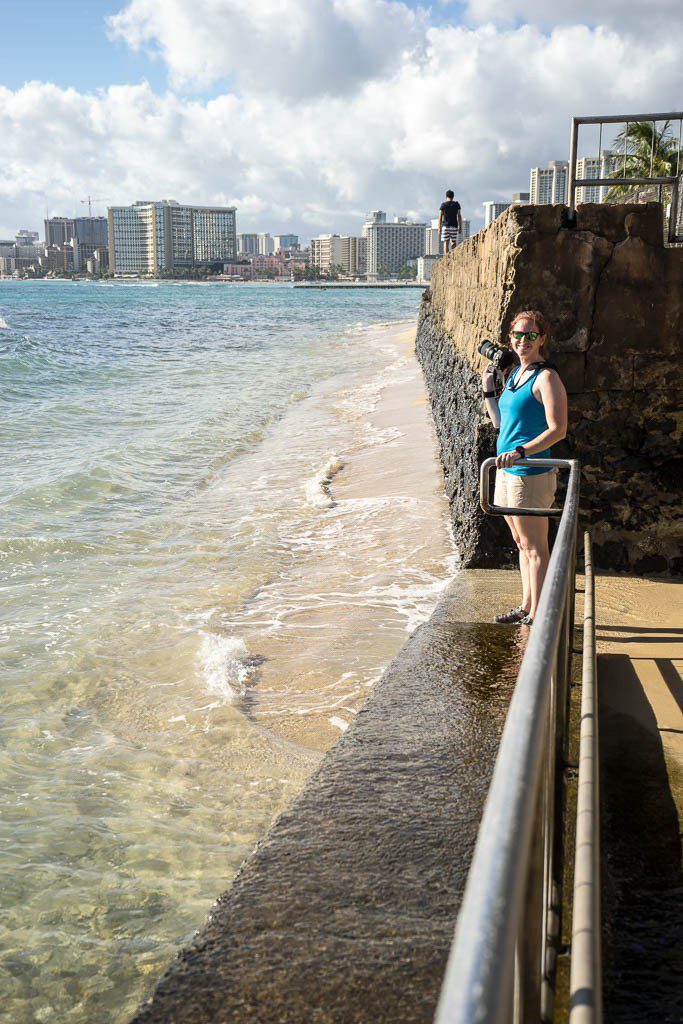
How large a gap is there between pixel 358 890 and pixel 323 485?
7818 millimetres

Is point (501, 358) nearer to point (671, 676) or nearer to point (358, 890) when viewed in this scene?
point (671, 676)

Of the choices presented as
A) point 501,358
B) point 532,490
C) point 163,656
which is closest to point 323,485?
point 163,656

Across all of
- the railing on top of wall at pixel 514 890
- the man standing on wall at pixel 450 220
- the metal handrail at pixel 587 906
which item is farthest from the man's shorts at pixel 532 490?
the man standing on wall at pixel 450 220

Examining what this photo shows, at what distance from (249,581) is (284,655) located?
5.25 feet

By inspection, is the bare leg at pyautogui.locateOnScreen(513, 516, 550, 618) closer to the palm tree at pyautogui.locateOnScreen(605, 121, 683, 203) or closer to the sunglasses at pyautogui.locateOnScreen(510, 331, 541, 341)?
the sunglasses at pyautogui.locateOnScreen(510, 331, 541, 341)

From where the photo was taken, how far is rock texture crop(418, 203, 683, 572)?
5500 mm

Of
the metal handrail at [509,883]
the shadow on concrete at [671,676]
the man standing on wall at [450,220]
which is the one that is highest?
the man standing on wall at [450,220]

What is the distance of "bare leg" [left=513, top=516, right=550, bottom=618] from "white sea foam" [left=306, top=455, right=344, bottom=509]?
447 cm

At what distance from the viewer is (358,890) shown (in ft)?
7.25

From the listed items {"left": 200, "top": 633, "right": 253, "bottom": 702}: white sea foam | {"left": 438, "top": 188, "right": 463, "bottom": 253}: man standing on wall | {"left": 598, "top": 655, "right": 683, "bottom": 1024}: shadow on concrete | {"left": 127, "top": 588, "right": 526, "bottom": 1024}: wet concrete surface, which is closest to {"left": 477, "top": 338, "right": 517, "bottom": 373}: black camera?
{"left": 598, "top": 655, "right": 683, "bottom": 1024}: shadow on concrete

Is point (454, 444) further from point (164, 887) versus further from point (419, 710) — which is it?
point (164, 887)

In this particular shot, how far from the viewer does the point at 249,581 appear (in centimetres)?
665

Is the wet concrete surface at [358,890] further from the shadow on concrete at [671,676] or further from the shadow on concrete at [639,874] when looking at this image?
the shadow on concrete at [671,676]

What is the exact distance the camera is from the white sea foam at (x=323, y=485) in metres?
9.12
